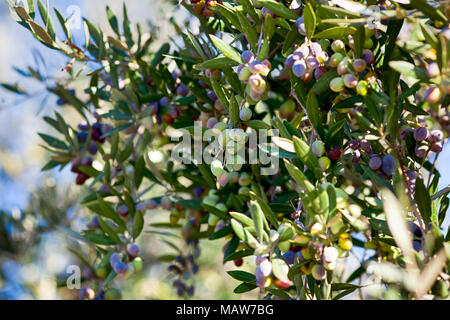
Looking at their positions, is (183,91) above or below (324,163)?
above

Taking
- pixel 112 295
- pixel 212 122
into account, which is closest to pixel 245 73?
pixel 212 122

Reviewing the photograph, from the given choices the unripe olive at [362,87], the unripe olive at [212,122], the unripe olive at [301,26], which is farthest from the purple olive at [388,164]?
the unripe olive at [212,122]

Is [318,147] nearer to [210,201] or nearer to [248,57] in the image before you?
[248,57]

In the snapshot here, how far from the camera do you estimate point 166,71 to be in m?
1.21

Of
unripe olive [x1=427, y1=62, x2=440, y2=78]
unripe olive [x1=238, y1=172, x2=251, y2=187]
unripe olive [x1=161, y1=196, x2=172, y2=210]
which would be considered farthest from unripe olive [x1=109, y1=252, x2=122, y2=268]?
unripe olive [x1=427, y1=62, x2=440, y2=78]

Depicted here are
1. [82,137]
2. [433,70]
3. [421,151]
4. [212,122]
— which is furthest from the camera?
[82,137]

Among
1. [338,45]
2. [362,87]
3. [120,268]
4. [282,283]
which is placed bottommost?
[282,283]

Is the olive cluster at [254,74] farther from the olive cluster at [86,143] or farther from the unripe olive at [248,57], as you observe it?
the olive cluster at [86,143]

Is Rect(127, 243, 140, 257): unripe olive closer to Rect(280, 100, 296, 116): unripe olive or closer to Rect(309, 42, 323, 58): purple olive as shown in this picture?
Rect(280, 100, 296, 116): unripe olive

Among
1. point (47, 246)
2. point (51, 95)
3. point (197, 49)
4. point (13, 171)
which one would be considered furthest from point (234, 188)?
point (13, 171)

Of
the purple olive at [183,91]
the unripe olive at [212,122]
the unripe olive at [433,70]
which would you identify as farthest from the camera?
the purple olive at [183,91]

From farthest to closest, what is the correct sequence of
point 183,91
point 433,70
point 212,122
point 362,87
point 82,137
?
point 82,137
point 183,91
point 212,122
point 362,87
point 433,70

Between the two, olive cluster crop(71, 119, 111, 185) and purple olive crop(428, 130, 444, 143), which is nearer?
purple olive crop(428, 130, 444, 143)

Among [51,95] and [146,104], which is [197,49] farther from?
[51,95]
